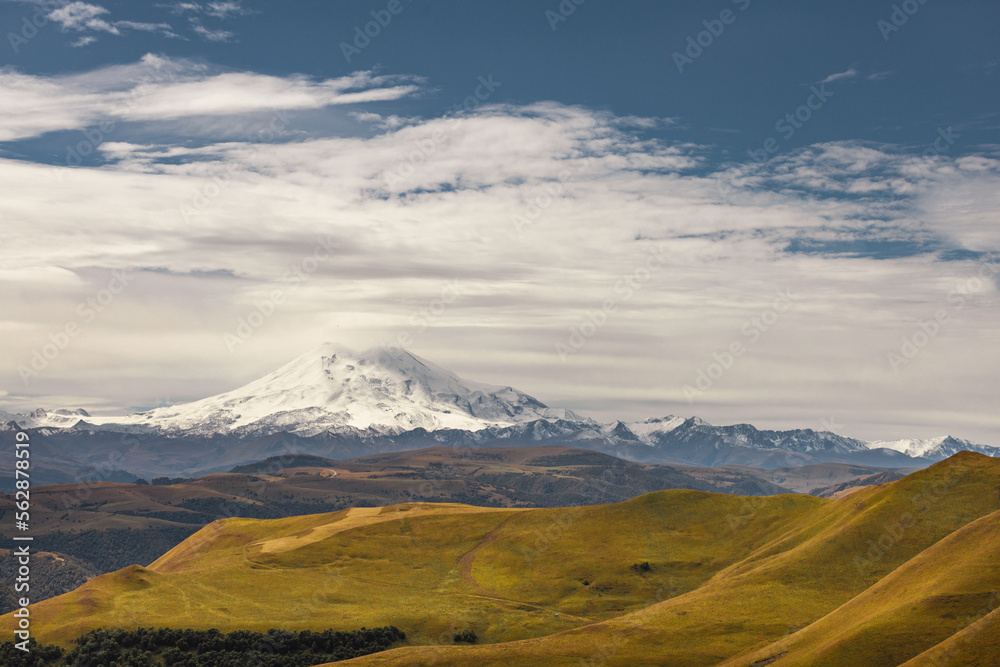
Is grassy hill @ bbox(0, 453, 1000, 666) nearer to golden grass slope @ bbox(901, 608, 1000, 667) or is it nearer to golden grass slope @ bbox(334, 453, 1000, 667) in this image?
golden grass slope @ bbox(334, 453, 1000, 667)

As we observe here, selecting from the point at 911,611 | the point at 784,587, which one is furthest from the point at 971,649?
the point at 784,587

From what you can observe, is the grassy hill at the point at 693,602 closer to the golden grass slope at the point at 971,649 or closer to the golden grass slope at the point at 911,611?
the golden grass slope at the point at 911,611

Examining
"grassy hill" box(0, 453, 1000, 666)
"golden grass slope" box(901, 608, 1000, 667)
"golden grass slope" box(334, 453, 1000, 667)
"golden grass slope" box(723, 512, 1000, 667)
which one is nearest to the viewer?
"golden grass slope" box(901, 608, 1000, 667)

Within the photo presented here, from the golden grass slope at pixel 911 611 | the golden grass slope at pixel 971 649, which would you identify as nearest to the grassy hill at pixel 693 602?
the golden grass slope at pixel 911 611

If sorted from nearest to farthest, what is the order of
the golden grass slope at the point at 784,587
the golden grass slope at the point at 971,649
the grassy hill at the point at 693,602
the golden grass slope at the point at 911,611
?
the golden grass slope at the point at 971,649
the golden grass slope at the point at 911,611
the grassy hill at the point at 693,602
the golden grass slope at the point at 784,587

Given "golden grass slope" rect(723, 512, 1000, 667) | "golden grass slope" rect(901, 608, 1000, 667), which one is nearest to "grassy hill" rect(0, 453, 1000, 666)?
"golden grass slope" rect(723, 512, 1000, 667)

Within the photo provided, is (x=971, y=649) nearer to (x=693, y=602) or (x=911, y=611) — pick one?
(x=911, y=611)

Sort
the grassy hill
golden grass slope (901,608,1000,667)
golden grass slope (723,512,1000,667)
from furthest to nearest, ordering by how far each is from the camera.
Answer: the grassy hill
golden grass slope (723,512,1000,667)
golden grass slope (901,608,1000,667)

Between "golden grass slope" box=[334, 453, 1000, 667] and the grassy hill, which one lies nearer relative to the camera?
the grassy hill

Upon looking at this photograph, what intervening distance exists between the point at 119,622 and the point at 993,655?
481 ft

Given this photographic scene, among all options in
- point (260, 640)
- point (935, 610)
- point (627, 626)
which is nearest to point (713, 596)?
point (627, 626)

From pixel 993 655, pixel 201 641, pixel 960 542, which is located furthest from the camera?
pixel 201 641

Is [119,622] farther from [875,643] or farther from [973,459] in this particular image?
[973,459]

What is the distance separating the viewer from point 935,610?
9631 cm
